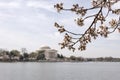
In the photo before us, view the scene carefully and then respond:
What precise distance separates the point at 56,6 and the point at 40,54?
196 meters

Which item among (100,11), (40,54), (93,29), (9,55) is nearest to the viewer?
(100,11)

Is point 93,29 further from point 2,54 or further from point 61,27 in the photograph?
point 2,54

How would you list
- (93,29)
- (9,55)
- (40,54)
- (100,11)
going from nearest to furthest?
(100,11), (93,29), (9,55), (40,54)

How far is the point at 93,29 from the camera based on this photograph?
415 centimetres

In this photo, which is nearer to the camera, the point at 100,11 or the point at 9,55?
the point at 100,11

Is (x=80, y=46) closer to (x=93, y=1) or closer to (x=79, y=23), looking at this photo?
(x=79, y=23)

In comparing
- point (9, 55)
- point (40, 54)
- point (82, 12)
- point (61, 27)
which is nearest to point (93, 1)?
point (82, 12)

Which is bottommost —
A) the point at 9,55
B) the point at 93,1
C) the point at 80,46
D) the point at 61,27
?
the point at 80,46

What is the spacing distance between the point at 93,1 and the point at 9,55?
179492 mm

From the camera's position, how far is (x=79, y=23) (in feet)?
13.6

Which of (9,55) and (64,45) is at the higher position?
(9,55)

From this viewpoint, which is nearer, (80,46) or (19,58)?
(80,46)

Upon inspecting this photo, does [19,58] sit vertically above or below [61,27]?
above

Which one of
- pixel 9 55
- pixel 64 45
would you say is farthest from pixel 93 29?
pixel 9 55
